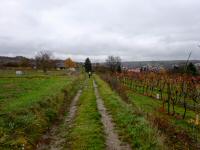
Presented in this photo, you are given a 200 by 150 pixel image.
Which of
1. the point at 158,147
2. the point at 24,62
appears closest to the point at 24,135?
the point at 158,147

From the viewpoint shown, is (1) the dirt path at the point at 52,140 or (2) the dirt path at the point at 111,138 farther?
(1) the dirt path at the point at 52,140

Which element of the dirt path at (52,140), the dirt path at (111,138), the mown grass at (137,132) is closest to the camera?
the mown grass at (137,132)

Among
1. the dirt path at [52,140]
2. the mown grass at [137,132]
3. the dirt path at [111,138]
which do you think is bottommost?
the dirt path at [52,140]

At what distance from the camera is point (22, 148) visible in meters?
12.1

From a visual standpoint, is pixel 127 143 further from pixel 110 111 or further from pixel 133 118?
pixel 110 111

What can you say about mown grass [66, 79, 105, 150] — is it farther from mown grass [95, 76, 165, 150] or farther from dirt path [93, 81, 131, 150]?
mown grass [95, 76, 165, 150]

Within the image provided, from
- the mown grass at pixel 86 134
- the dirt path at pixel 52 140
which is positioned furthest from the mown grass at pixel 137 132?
the dirt path at pixel 52 140

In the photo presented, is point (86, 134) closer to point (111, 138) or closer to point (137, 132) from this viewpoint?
point (111, 138)

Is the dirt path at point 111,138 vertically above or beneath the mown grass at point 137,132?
beneath

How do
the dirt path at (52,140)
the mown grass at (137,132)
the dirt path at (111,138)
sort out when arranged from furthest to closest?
1. the dirt path at (52,140)
2. the dirt path at (111,138)
3. the mown grass at (137,132)

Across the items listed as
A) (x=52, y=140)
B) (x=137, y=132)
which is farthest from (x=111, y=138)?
(x=52, y=140)

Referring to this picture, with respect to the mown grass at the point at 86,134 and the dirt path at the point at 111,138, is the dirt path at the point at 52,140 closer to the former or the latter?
the mown grass at the point at 86,134

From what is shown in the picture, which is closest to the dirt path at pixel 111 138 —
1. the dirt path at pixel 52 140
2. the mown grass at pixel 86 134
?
the mown grass at pixel 86 134

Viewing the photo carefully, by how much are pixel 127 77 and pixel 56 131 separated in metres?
57.8
